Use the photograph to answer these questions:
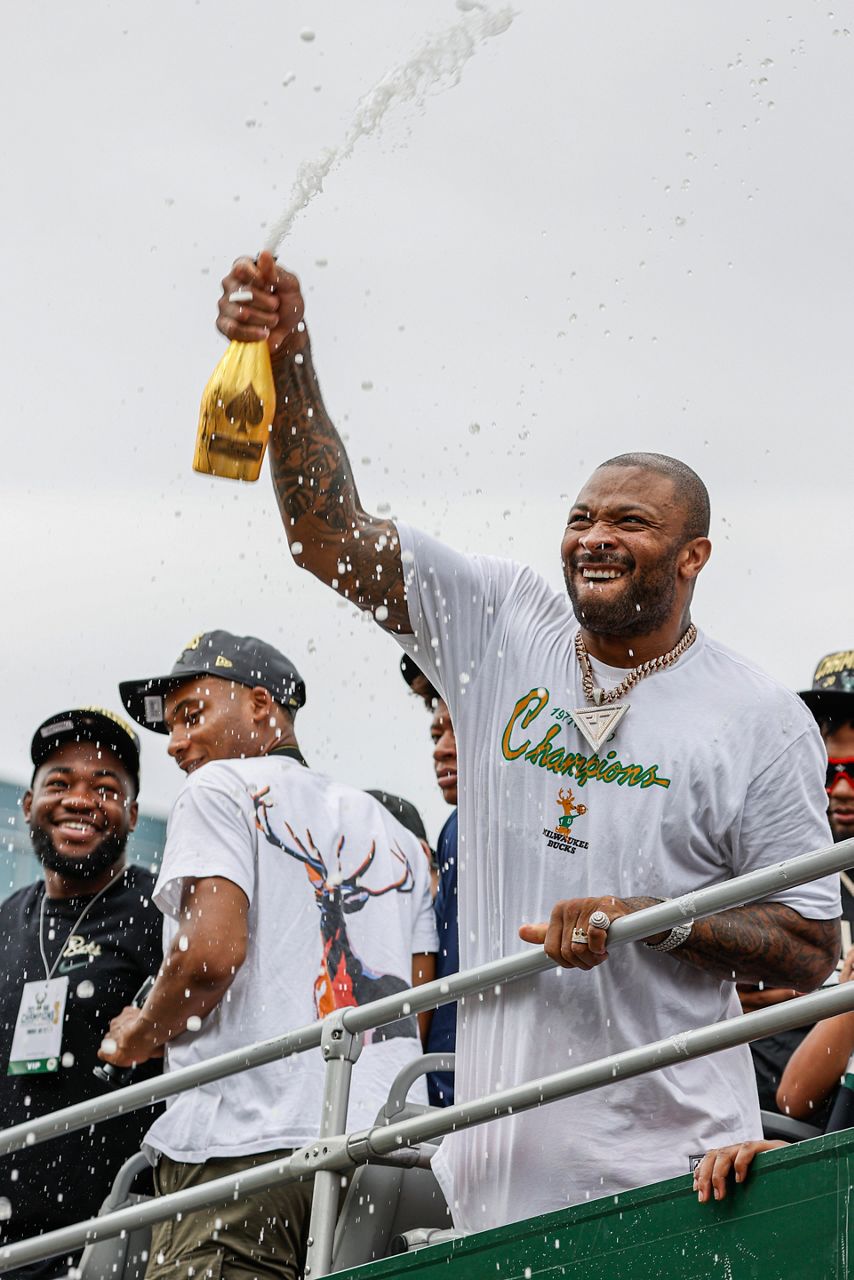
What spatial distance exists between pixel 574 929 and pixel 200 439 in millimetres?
1442

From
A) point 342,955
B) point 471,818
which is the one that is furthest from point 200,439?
point 342,955

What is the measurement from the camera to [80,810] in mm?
6359

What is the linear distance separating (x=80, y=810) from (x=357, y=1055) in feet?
8.28

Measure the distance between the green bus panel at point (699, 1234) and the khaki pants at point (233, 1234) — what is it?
110 centimetres

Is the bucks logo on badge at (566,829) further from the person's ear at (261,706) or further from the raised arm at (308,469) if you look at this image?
the person's ear at (261,706)

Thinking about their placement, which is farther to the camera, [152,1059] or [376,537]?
[152,1059]

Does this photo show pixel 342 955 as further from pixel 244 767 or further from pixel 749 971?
pixel 749 971

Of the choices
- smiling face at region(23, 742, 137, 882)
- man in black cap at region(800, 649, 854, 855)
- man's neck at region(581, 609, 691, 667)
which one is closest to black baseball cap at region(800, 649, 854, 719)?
man in black cap at region(800, 649, 854, 855)

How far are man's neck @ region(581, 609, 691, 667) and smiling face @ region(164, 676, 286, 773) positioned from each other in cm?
182

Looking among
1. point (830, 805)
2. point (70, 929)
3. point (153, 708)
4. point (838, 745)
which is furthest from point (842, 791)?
point (70, 929)

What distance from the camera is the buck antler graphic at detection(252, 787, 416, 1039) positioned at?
203 inches

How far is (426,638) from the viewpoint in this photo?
4.29 metres

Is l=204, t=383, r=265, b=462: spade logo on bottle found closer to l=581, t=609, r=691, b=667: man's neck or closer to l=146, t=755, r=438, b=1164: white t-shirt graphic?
l=581, t=609, r=691, b=667: man's neck

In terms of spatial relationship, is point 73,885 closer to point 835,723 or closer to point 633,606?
point 835,723
